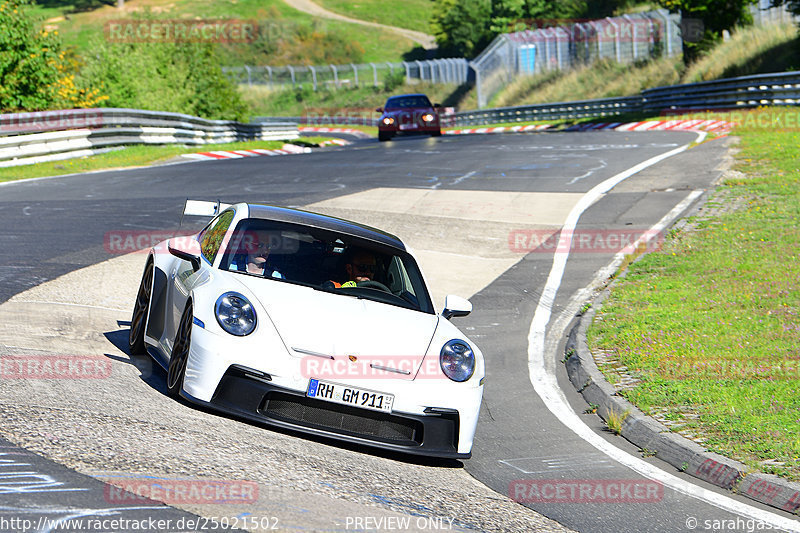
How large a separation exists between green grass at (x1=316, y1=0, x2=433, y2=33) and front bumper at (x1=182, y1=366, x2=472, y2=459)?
363 feet

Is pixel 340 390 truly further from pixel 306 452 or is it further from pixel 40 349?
pixel 40 349

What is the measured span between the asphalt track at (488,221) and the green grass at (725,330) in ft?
2.00

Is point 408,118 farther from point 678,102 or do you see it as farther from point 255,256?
point 255,256

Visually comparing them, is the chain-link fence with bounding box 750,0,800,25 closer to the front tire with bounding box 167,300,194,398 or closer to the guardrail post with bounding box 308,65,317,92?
the guardrail post with bounding box 308,65,317,92

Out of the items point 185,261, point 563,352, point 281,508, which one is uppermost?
point 185,261

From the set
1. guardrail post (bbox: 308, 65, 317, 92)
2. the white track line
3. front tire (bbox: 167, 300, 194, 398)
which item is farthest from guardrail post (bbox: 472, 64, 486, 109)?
front tire (bbox: 167, 300, 194, 398)

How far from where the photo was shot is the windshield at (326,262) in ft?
23.4

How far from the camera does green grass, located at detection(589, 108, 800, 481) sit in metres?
7.21

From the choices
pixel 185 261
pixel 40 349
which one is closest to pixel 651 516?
pixel 185 261

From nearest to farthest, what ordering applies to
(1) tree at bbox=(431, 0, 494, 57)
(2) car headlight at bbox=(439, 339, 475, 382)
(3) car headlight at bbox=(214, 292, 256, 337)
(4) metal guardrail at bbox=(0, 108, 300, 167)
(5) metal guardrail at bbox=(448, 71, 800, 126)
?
1. (3) car headlight at bbox=(214, 292, 256, 337)
2. (2) car headlight at bbox=(439, 339, 475, 382)
3. (4) metal guardrail at bbox=(0, 108, 300, 167)
4. (5) metal guardrail at bbox=(448, 71, 800, 126)
5. (1) tree at bbox=(431, 0, 494, 57)

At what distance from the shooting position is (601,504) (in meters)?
6.00

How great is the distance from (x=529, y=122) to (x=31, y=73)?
25.2 m

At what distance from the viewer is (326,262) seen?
7367mm

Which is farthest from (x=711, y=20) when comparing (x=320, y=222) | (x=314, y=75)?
(x=320, y=222)
